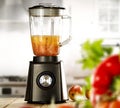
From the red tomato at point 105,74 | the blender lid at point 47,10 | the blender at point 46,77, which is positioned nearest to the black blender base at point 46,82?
the blender at point 46,77

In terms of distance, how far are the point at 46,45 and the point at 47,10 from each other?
0.49ft

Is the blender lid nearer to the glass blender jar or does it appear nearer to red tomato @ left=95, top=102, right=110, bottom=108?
the glass blender jar

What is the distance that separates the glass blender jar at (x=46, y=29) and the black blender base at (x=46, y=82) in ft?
0.31

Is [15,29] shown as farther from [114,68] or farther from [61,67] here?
[114,68]

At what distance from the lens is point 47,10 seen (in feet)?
4.88

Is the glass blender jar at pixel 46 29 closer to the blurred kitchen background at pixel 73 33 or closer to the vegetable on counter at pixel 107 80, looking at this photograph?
the vegetable on counter at pixel 107 80

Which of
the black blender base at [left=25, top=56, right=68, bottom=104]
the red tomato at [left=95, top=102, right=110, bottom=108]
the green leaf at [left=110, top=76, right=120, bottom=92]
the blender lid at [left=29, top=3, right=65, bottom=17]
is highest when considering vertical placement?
the blender lid at [left=29, top=3, right=65, bottom=17]

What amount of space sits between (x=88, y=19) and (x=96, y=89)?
3.37 meters

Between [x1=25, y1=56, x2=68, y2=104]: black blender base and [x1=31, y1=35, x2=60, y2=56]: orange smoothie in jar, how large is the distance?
0.10m

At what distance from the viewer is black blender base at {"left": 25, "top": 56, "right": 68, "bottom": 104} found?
1387mm

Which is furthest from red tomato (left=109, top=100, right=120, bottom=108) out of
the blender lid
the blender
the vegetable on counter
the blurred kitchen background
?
the blurred kitchen background

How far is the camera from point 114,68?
0.39 metres

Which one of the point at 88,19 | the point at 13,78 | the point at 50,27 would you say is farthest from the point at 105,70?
the point at 88,19

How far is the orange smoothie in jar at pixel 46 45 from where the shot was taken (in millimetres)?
1505
